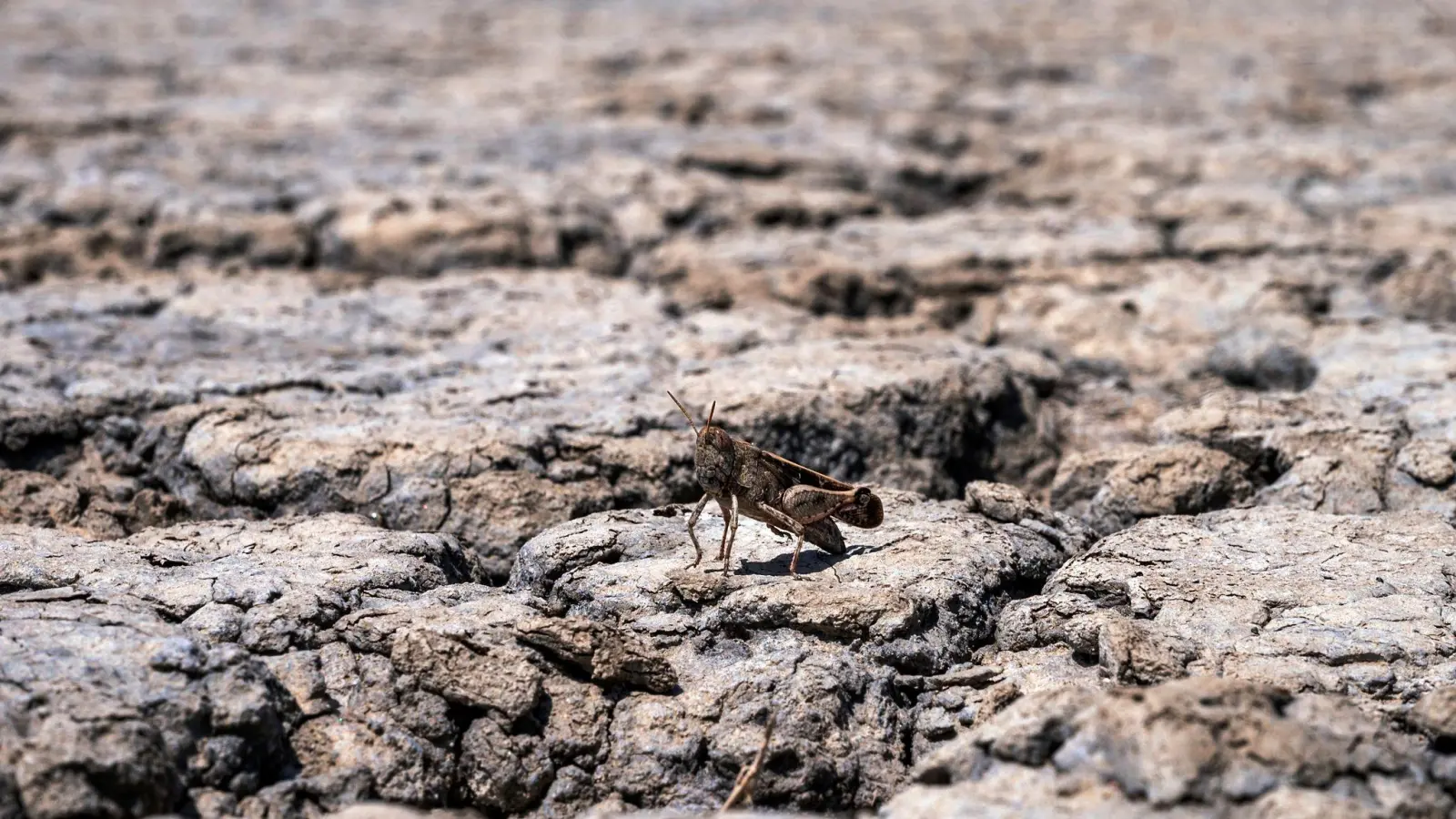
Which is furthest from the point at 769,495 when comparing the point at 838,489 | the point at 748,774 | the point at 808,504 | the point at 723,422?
the point at 723,422

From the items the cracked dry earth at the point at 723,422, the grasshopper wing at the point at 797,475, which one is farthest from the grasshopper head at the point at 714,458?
the cracked dry earth at the point at 723,422

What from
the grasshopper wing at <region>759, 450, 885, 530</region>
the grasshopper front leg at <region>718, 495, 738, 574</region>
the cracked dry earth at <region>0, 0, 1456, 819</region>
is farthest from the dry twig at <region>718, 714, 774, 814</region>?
the grasshopper wing at <region>759, 450, 885, 530</region>

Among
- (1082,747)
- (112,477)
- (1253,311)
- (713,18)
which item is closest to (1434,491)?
(1253,311)

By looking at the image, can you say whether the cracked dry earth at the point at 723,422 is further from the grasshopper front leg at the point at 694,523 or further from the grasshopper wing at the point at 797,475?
the grasshopper wing at the point at 797,475

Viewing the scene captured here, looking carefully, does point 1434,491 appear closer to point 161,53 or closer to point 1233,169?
point 1233,169

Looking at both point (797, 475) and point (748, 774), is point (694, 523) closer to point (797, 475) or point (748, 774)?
point (797, 475)

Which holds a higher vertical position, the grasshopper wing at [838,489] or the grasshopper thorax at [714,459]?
the grasshopper thorax at [714,459]

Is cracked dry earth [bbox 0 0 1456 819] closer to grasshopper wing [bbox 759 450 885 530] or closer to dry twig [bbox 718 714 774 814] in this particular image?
dry twig [bbox 718 714 774 814]
